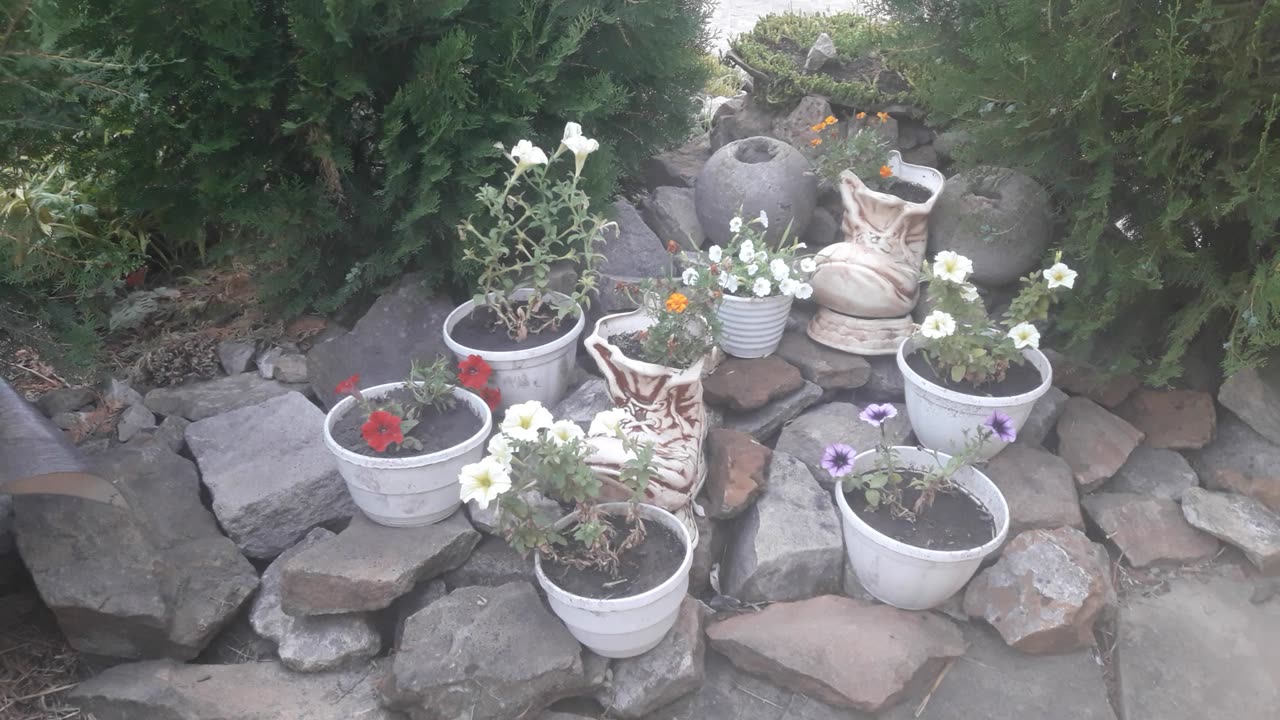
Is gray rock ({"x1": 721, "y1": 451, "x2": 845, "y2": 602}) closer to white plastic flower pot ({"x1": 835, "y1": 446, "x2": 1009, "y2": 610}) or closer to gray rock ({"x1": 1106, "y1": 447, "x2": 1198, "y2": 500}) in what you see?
white plastic flower pot ({"x1": 835, "y1": 446, "x2": 1009, "y2": 610})

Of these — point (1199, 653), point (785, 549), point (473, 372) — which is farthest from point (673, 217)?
point (1199, 653)

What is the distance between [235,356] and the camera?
3.61 metres

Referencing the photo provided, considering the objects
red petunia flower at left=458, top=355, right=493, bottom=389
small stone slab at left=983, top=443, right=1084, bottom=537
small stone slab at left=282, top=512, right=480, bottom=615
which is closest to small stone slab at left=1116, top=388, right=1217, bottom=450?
small stone slab at left=983, top=443, right=1084, bottom=537

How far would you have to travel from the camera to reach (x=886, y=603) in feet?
9.34

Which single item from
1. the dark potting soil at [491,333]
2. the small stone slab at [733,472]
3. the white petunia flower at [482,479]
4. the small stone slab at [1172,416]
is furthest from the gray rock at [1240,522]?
the white petunia flower at [482,479]

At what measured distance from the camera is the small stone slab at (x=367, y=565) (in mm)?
2600

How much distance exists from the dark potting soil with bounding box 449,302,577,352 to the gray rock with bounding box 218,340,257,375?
0.92 metres

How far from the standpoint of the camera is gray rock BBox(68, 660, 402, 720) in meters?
2.42

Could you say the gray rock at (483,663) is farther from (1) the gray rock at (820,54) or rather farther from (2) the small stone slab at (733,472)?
(1) the gray rock at (820,54)

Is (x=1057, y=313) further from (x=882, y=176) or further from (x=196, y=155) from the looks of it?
(x=196, y=155)

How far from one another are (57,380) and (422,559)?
1985 millimetres

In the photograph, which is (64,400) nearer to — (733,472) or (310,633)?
(310,633)

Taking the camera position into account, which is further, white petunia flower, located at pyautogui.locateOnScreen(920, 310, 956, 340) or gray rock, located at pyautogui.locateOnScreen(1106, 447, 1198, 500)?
gray rock, located at pyautogui.locateOnScreen(1106, 447, 1198, 500)

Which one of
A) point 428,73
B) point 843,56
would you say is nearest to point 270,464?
point 428,73
